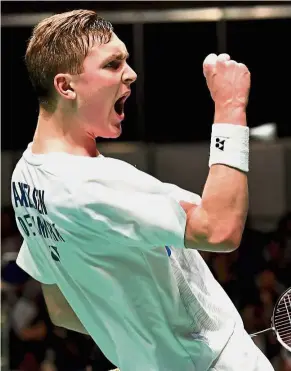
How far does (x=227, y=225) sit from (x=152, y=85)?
10.4 feet

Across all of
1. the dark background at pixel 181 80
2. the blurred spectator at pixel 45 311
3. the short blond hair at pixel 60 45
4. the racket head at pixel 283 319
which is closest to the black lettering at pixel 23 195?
the short blond hair at pixel 60 45

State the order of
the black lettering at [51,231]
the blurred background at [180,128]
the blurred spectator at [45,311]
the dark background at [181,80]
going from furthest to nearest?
1. the dark background at [181,80]
2. the blurred background at [180,128]
3. the blurred spectator at [45,311]
4. the black lettering at [51,231]

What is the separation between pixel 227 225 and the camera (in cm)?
130

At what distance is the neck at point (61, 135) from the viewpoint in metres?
1.45

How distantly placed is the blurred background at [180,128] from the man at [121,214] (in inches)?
80.2

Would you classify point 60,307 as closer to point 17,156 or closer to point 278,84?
point 17,156

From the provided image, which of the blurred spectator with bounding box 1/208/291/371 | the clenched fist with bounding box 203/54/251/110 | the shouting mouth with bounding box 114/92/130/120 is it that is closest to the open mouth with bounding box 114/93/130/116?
the shouting mouth with bounding box 114/92/130/120

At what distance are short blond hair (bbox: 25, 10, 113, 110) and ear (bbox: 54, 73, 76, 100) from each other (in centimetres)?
1

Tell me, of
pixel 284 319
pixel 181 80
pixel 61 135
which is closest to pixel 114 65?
pixel 61 135

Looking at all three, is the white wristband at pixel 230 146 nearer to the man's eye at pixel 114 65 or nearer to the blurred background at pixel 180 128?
the man's eye at pixel 114 65

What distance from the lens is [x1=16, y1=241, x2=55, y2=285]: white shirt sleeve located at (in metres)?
1.59

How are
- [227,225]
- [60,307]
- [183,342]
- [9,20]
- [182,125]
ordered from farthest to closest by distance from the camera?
[182,125] < [9,20] < [60,307] < [183,342] < [227,225]

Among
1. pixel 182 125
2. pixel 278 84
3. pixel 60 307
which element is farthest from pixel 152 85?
pixel 60 307

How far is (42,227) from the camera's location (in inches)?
57.1
